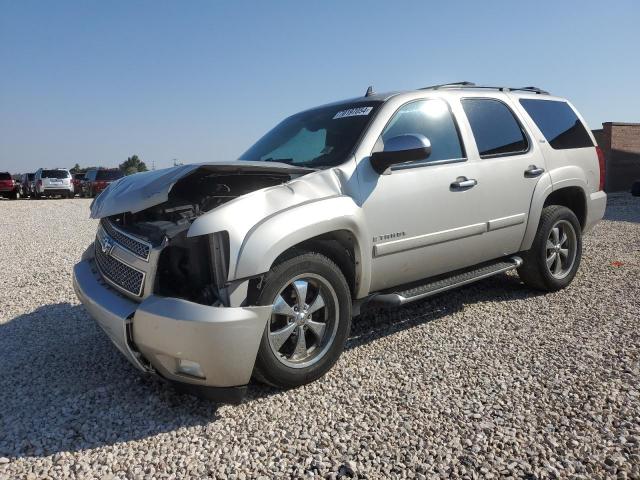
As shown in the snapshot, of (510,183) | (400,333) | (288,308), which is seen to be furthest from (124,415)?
(510,183)

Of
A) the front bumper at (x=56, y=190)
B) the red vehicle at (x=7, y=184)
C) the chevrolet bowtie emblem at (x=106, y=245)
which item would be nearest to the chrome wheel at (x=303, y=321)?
the chevrolet bowtie emblem at (x=106, y=245)

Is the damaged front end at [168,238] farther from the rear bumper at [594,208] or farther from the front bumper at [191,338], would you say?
the rear bumper at [594,208]

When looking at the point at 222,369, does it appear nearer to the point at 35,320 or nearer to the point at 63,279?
the point at 35,320

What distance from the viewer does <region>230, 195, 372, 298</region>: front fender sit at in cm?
264

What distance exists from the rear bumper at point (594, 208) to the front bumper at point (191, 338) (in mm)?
4071

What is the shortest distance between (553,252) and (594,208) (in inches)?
31.7

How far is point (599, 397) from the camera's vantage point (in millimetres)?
2852

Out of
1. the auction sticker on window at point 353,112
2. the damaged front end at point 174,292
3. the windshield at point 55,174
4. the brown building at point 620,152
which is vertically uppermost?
the auction sticker on window at point 353,112

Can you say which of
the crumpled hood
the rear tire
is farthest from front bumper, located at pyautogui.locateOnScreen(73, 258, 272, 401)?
the rear tire

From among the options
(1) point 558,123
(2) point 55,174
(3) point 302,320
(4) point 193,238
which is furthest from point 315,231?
(2) point 55,174

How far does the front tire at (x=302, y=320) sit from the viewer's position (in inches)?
112

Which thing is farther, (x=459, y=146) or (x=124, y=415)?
(x=459, y=146)

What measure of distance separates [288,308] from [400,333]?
136 cm

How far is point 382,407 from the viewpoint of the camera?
9.28 ft
